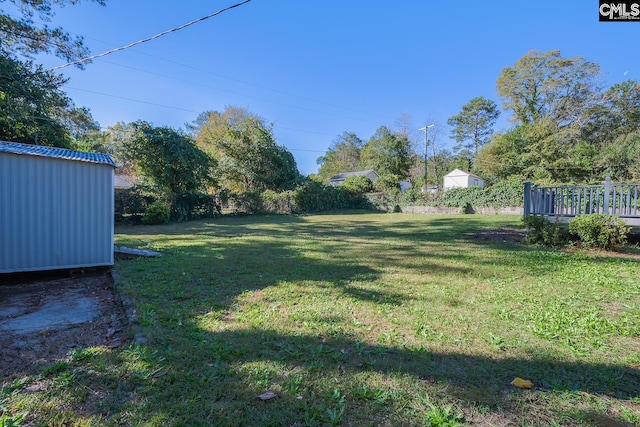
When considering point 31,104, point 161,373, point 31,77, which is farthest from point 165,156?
point 161,373

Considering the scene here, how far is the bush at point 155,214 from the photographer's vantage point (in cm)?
1370

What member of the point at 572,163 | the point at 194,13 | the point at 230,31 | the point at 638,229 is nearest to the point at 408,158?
the point at 572,163

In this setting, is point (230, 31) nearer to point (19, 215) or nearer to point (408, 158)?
point (19, 215)

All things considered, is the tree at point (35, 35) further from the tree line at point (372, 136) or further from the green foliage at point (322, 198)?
the green foliage at point (322, 198)

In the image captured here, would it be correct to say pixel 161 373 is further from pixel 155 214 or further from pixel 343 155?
pixel 343 155

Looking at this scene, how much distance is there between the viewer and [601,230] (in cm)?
613

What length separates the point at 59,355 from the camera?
221 centimetres

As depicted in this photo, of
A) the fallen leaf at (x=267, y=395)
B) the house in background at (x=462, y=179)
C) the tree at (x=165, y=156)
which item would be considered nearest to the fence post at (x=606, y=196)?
the fallen leaf at (x=267, y=395)

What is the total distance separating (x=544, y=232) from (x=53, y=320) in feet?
28.2

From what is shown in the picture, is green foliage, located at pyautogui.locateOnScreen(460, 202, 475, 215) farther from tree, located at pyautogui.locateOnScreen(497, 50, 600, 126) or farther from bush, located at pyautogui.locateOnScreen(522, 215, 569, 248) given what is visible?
tree, located at pyautogui.locateOnScreen(497, 50, 600, 126)

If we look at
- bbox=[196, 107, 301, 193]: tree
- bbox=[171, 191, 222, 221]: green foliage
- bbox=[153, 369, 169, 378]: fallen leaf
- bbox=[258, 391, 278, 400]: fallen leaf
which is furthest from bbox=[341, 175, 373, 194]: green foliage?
bbox=[258, 391, 278, 400]: fallen leaf

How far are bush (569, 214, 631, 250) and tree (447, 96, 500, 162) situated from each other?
35898mm

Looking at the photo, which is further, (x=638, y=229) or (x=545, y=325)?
(x=638, y=229)

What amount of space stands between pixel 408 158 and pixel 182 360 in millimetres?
34777
